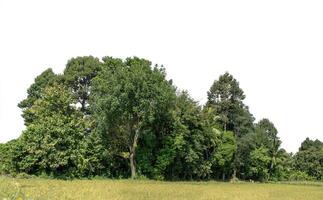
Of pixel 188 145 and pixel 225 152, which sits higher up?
pixel 225 152

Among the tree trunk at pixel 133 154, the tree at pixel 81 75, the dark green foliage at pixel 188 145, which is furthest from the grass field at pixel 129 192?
the tree at pixel 81 75

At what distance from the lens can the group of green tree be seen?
4203 centimetres

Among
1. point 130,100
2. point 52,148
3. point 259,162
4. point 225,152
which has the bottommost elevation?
point 52,148

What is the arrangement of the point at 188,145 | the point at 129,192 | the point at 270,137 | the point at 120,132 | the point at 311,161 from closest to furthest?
the point at 129,192 → the point at 120,132 → the point at 188,145 → the point at 270,137 → the point at 311,161

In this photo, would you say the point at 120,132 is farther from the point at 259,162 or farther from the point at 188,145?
the point at 259,162

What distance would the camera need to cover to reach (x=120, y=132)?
159ft


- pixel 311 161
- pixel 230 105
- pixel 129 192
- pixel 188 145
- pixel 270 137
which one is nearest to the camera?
pixel 129 192

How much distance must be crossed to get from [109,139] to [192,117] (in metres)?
12.0

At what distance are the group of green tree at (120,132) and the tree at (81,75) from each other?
0.43 feet

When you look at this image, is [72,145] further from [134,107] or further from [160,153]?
[160,153]

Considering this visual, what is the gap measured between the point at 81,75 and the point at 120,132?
45.9 feet

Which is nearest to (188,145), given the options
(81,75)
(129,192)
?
(81,75)

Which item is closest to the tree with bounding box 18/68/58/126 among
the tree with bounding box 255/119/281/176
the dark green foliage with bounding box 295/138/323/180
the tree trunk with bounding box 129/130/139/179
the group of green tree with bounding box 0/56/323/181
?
the group of green tree with bounding box 0/56/323/181

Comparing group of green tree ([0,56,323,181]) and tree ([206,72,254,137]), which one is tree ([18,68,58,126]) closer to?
group of green tree ([0,56,323,181])
